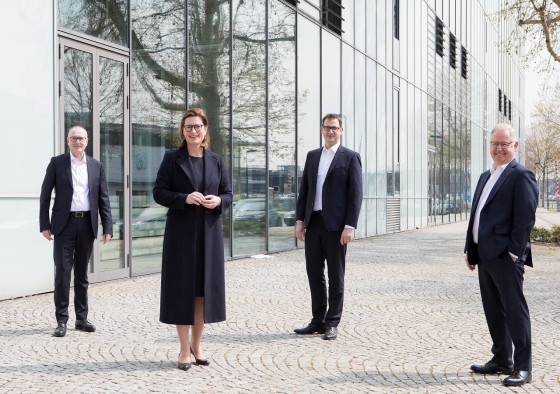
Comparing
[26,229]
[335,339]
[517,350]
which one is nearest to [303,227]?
[335,339]

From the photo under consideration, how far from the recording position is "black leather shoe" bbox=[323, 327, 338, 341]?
20.6 feet

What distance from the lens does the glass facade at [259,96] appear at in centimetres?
1046

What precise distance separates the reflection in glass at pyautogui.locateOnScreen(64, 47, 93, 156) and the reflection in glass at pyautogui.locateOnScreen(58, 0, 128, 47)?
363 mm

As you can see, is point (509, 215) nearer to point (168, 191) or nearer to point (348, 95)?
point (168, 191)

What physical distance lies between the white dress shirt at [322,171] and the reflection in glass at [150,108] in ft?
16.3

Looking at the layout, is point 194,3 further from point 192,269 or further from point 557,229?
point 557,229

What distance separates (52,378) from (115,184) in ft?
19.2

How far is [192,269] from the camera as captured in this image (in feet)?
16.6

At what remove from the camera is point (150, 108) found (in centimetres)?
1124

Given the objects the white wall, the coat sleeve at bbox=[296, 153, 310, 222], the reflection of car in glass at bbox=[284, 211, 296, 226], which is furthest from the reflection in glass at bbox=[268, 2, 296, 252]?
the coat sleeve at bbox=[296, 153, 310, 222]

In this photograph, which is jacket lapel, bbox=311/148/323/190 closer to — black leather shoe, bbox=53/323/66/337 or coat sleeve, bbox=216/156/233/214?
coat sleeve, bbox=216/156/233/214

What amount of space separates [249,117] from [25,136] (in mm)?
6142

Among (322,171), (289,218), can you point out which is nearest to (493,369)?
(322,171)

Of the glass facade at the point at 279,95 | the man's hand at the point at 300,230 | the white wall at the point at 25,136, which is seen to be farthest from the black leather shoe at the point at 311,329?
the glass facade at the point at 279,95
